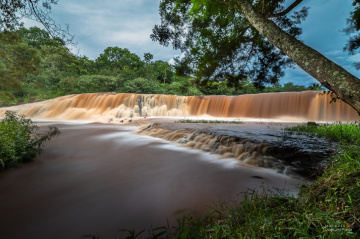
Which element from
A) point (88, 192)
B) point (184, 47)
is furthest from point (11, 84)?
point (88, 192)

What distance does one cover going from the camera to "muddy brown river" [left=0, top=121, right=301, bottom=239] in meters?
1.66

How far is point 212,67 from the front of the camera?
5688mm

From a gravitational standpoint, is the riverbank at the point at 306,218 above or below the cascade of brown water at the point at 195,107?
below

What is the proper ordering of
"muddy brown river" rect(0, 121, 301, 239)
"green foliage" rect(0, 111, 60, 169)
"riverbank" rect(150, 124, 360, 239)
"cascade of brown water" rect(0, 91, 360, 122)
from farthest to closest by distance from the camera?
"cascade of brown water" rect(0, 91, 360, 122) → "green foliage" rect(0, 111, 60, 169) → "muddy brown river" rect(0, 121, 301, 239) → "riverbank" rect(150, 124, 360, 239)

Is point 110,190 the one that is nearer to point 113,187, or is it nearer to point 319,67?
point 113,187

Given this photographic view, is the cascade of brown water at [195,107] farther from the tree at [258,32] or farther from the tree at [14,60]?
the tree at [258,32]

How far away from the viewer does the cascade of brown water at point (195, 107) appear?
1259 centimetres

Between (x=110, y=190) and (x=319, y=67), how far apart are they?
3.35m

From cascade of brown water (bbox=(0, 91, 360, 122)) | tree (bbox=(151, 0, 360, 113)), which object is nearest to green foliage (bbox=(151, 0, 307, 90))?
tree (bbox=(151, 0, 360, 113))

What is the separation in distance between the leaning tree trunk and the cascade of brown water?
40.6 feet

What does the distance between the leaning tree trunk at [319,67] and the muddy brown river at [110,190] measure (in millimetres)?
1392

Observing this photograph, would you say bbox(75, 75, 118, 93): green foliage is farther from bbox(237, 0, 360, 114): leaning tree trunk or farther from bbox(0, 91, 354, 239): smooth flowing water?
bbox(237, 0, 360, 114): leaning tree trunk

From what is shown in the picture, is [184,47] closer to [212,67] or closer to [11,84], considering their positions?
[212,67]

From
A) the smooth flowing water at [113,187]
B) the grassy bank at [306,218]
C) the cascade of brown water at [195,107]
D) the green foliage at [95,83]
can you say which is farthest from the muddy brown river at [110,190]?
the green foliage at [95,83]
